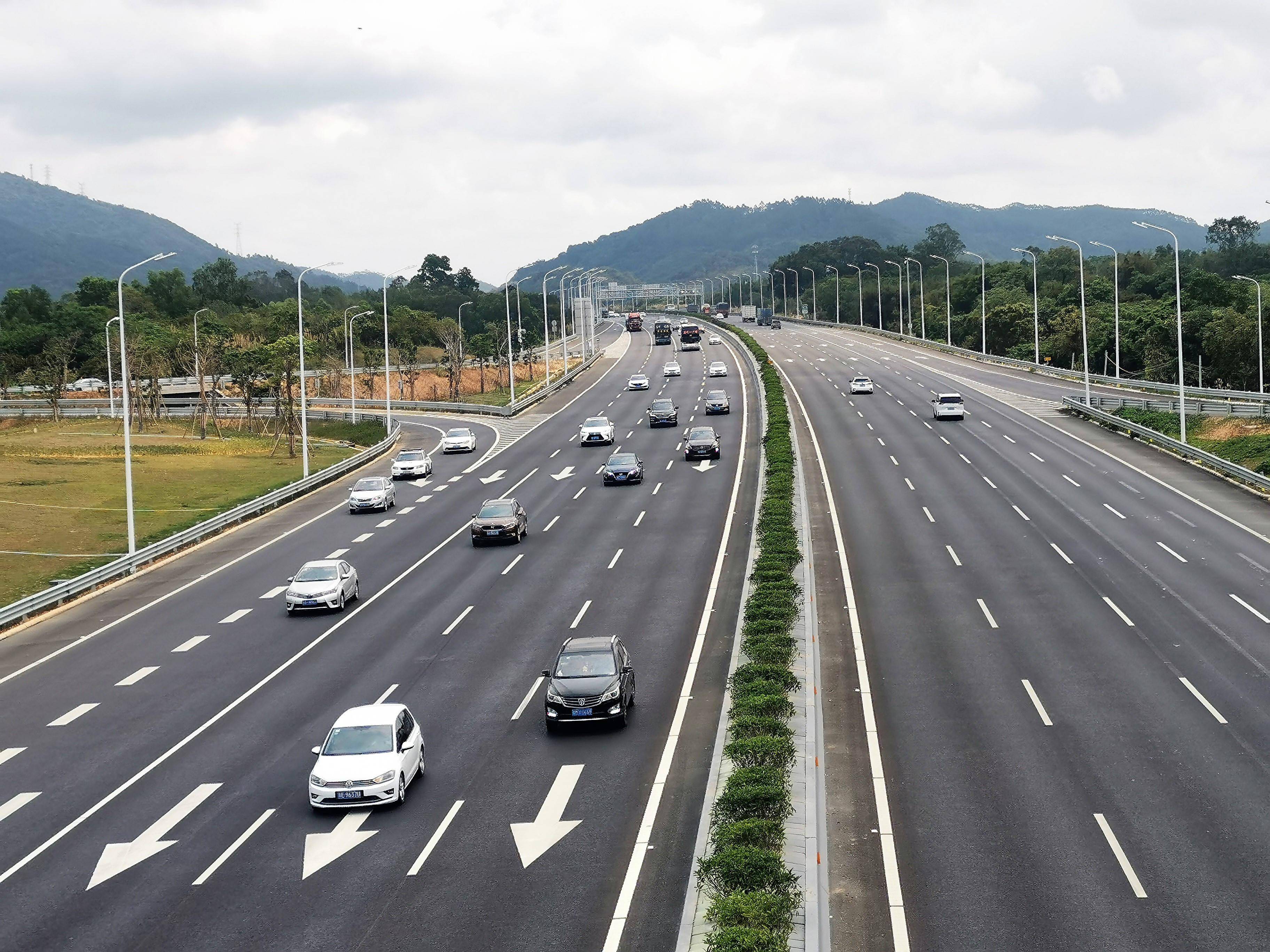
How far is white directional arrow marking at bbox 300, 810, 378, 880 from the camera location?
1959cm

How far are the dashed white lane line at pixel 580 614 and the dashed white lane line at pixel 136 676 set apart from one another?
10.9 metres

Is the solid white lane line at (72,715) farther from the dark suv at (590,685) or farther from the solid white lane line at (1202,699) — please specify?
the solid white lane line at (1202,699)

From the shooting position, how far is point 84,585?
41406mm

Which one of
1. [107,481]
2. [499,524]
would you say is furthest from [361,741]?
[107,481]

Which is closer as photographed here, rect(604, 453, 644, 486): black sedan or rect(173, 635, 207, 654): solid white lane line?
rect(173, 635, 207, 654): solid white lane line

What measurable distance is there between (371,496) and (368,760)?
110ft

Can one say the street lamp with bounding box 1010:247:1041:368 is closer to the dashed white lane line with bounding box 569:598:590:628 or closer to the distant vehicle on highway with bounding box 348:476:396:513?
the distant vehicle on highway with bounding box 348:476:396:513

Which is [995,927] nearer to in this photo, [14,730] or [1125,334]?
[14,730]

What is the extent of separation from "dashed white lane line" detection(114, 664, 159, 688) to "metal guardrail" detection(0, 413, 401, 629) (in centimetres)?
763

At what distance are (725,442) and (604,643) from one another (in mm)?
42859

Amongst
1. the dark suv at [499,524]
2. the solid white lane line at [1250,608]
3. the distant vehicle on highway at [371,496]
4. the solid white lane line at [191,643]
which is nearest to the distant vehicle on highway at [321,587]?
the solid white lane line at [191,643]

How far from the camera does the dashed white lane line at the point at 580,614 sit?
34281 mm

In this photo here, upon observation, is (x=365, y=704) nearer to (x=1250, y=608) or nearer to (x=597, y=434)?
(x=1250, y=608)

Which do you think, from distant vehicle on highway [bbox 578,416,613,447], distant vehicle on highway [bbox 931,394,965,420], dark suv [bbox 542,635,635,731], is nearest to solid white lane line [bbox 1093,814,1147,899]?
dark suv [bbox 542,635,635,731]
